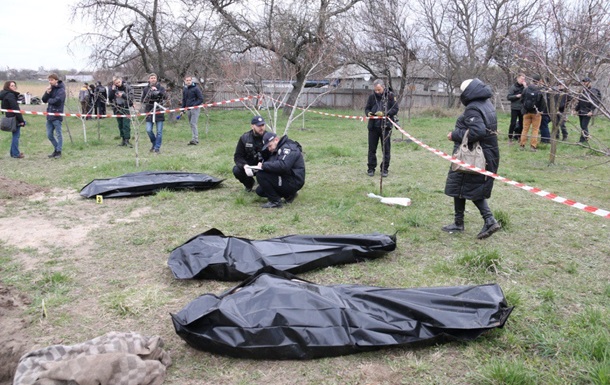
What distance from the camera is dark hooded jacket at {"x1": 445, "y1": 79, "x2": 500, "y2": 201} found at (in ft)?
15.8

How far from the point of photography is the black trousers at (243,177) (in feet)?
23.0

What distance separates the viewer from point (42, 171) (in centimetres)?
918

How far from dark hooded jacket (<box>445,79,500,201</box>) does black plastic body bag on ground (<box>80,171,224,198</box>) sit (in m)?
3.85

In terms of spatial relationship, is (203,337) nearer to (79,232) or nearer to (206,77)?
(79,232)

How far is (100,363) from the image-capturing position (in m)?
2.51

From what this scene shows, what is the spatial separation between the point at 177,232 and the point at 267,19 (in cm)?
1485

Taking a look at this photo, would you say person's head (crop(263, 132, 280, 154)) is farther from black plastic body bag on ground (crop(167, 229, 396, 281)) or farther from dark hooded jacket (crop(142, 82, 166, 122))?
dark hooded jacket (crop(142, 82, 166, 122))

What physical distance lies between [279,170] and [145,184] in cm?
221

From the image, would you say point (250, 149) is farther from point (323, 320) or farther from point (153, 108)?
point (153, 108)

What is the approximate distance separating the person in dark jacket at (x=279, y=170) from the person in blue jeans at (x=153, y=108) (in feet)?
17.8

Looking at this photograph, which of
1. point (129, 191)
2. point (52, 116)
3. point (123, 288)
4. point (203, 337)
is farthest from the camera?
point (52, 116)

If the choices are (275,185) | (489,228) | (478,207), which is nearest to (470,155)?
(478,207)

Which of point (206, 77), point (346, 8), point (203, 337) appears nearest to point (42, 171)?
point (203, 337)

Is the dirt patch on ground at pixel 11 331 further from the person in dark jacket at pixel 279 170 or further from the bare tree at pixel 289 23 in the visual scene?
the bare tree at pixel 289 23
